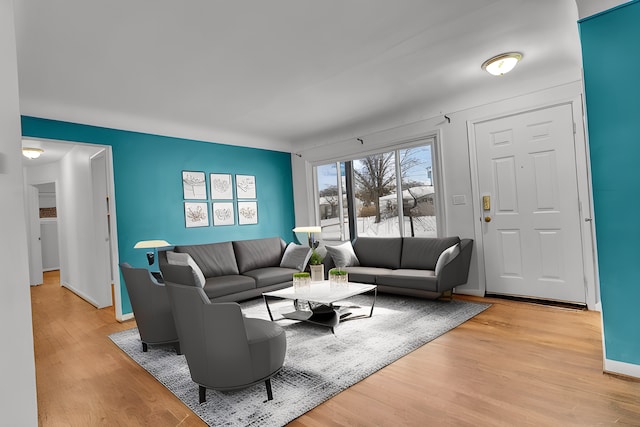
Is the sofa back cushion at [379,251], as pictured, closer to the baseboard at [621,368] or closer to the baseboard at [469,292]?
the baseboard at [469,292]

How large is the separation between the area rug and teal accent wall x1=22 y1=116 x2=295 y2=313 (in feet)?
4.61

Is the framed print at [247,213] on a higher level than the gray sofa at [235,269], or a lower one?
higher

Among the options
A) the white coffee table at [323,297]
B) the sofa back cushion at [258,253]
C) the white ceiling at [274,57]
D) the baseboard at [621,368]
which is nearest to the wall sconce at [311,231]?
the sofa back cushion at [258,253]

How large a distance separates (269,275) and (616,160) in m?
3.76

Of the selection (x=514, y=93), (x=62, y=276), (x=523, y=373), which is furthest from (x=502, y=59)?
(x=62, y=276)

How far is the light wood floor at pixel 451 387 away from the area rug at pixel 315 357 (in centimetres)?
9

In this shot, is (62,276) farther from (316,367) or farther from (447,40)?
(447,40)

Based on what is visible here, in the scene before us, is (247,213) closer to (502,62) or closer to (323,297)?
(323,297)

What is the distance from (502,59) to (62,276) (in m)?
8.12

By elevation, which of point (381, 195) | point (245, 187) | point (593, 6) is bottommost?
point (381, 195)

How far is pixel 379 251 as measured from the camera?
198 inches

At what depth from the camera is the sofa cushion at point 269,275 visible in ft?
15.1

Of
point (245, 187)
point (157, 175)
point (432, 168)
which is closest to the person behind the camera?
point (157, 175)

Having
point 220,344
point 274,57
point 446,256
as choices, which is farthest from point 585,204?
point 220,344
